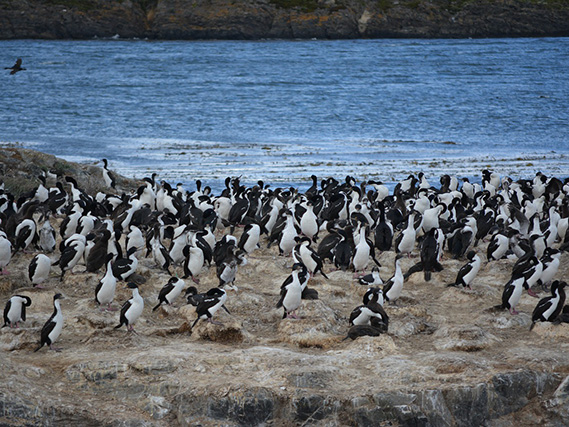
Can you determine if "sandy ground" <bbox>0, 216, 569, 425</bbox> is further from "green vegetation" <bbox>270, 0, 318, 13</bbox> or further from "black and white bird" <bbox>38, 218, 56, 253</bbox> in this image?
"green vegetation" <bbox>270, 0, 318, 13</bbox>

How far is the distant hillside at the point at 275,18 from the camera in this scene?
405ft

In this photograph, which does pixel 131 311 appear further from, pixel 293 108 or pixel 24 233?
pixel 293 108

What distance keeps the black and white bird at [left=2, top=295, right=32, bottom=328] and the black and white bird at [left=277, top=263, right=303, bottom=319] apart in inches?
157

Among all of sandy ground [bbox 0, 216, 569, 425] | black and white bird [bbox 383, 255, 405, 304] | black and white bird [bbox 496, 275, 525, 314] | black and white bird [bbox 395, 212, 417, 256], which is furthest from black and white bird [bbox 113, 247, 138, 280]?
black and white bird [bbox 496, 275, 525, 314]

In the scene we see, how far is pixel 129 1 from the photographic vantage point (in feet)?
409

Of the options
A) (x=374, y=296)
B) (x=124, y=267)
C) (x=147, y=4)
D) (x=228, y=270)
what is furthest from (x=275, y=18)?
(x=374, y=296)

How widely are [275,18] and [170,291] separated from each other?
116 metres

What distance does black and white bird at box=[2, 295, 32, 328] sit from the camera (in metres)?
12.1

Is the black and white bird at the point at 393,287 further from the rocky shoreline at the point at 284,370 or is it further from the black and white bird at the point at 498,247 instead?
the black and white bird at the point at 498,247

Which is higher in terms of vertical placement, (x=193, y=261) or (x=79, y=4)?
(x=79, y=4)

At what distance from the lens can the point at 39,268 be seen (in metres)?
13.9

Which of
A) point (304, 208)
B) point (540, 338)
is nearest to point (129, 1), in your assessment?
point (304, 208)

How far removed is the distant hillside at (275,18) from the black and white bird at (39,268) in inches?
4481

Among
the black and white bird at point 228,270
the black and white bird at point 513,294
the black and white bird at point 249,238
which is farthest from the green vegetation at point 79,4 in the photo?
the black and white bird at point 513,294
